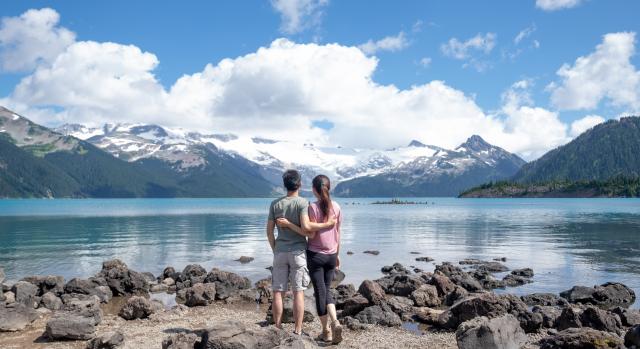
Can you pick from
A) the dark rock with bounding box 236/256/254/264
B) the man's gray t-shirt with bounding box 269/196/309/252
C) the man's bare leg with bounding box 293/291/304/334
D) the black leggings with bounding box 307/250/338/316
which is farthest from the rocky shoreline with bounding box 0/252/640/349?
the dark rock with bounding box 236/256/254/264

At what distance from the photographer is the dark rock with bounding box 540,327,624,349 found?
42.0ft

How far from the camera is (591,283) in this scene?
30.5 meters

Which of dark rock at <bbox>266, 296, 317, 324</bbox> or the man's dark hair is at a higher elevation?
the man's dark hair

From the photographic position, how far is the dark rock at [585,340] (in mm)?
12789

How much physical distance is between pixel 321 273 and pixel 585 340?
6.84 metres

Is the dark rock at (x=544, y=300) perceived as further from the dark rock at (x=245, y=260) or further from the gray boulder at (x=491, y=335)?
the dark rock at (x=245, y=260)

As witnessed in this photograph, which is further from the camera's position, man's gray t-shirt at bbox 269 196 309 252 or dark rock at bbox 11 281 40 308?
dark rock at bbox 11 281 40 308

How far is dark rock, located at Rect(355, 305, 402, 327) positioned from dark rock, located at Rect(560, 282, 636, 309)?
11.0 meters

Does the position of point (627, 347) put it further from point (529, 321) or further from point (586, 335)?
point (529, 321)

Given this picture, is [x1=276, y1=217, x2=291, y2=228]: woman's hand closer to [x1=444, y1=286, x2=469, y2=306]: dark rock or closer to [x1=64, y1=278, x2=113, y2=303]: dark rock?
[x1=444, y1=286, x2=469, y2=306]: dark rock

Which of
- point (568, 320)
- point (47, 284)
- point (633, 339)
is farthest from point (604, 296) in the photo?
point (47, 284)

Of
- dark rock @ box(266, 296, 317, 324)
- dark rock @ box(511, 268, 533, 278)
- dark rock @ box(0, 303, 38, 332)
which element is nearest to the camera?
dark rock @ box(0, 303, 38, 332)

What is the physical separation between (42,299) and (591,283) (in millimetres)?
29312

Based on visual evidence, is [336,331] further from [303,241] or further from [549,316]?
[549,316]
